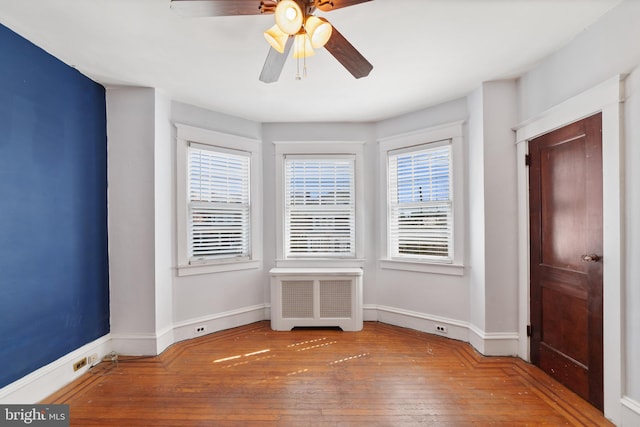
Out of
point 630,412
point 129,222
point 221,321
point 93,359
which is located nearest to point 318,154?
point 129,222

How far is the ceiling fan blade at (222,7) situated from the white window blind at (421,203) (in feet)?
8.29

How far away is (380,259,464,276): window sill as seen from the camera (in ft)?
11.0

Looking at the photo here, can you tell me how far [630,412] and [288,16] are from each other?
119 inches

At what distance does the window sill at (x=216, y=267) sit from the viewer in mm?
3402

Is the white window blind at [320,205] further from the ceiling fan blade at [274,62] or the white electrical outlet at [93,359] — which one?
the white electrical outlet at [93,359]

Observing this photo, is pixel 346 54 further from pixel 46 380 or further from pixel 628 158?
pixel 46 380

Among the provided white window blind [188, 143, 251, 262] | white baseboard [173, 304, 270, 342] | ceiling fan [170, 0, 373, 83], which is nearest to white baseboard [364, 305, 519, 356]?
white baseboard [173, 304, 270, 342]

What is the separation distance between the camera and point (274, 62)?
1.93m

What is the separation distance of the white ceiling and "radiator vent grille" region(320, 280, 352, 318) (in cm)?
212

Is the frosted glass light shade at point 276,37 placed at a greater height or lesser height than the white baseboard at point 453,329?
greater

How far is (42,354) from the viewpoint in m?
2.34

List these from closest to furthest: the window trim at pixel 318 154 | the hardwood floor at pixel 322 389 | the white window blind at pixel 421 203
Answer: the hardwood floor at pixel 322 389 < the white window blind at pixel 421 203 < the window trim at pixel 318 154

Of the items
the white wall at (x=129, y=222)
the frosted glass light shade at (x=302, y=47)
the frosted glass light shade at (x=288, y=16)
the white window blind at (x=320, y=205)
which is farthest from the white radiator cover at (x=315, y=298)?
the frosted glass light shade at (x=288, y=16)

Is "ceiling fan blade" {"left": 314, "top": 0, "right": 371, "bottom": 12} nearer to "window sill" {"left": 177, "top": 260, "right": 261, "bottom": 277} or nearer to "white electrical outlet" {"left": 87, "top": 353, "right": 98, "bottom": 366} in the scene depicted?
"window sill" {"left": 177, "top": 260, "right": 261, "bottom": 277}
